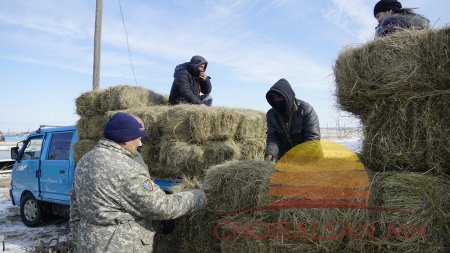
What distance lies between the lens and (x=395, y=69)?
96.9 inches

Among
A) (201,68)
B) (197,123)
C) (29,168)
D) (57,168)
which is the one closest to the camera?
(197,123)

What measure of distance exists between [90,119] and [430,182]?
5836mm

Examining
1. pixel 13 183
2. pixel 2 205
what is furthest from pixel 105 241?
pixel 2 205

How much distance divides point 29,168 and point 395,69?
25.4 ft

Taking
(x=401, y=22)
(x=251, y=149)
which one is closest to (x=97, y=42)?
(x=251, y=149)

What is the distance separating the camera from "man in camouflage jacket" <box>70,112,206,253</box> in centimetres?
240

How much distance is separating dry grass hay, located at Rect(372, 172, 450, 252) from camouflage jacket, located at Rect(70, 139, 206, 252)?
151 centimetres

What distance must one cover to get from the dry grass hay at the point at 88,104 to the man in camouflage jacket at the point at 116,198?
4.27m

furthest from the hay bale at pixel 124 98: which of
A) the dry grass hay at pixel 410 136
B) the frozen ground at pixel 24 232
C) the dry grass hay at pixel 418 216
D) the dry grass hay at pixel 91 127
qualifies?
the dry grass hay at pixel 418 216

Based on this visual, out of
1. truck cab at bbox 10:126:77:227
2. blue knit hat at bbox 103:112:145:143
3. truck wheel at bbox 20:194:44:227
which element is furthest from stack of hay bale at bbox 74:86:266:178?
truck wheel at bbox 20:194:44:227

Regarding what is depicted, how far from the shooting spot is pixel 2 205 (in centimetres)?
945

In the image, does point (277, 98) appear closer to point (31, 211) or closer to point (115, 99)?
point (115, 99)

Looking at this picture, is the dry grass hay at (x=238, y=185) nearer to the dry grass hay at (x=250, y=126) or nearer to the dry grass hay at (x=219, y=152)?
the dry grass hay at (x=219, y=152)

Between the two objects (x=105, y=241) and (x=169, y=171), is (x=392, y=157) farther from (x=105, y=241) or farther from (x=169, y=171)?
(x=169, y=171)
